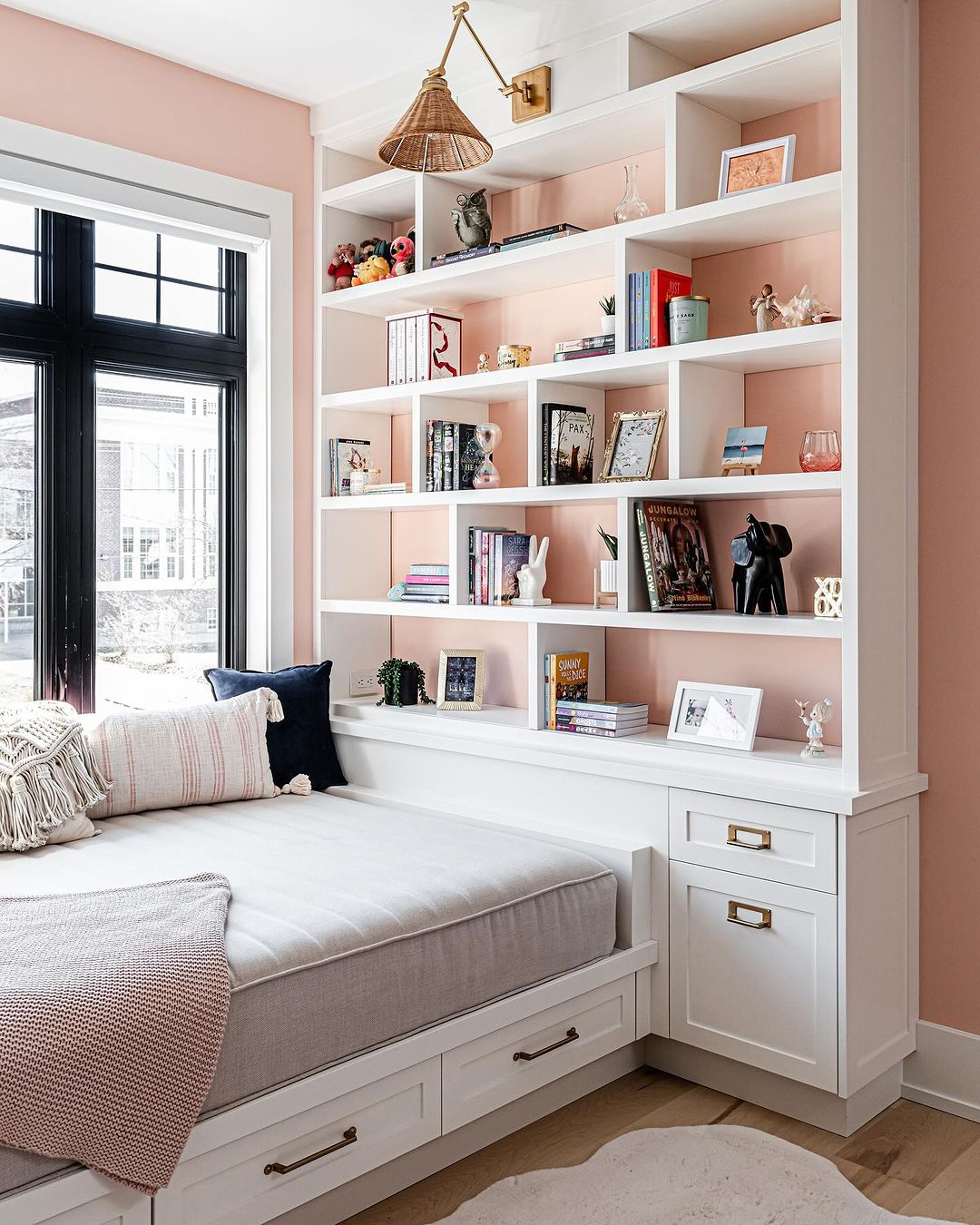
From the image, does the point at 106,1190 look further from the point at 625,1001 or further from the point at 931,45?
the point at 931,45

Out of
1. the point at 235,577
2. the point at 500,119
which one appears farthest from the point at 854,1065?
the point at 500,119

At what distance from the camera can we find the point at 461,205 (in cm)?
323

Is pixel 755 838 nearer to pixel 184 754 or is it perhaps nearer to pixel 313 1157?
pixel 313 1157

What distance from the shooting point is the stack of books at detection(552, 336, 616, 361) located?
2.87 metres

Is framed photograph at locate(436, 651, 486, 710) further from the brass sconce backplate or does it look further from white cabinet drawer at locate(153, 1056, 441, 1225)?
the brass sconce backplate

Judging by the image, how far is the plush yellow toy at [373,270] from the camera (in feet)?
11.3

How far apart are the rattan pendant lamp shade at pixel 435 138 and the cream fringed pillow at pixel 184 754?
1541mm

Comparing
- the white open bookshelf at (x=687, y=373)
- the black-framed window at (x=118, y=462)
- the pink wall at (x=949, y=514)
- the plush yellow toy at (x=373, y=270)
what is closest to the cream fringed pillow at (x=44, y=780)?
the black-framed window at (x=118, y=462)

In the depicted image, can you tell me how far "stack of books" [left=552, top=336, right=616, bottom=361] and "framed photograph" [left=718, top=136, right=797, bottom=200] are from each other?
1.47ft

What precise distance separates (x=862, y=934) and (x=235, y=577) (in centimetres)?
223

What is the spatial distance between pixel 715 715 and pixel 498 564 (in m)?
0.81

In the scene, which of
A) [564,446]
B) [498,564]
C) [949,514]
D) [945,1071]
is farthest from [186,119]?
[945,1071]

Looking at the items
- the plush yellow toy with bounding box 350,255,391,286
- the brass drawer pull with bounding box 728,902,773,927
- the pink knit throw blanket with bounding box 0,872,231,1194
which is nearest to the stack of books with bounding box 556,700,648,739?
the brass drawer pull with bounding box 728,902,773,927

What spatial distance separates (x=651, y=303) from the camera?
272cm
